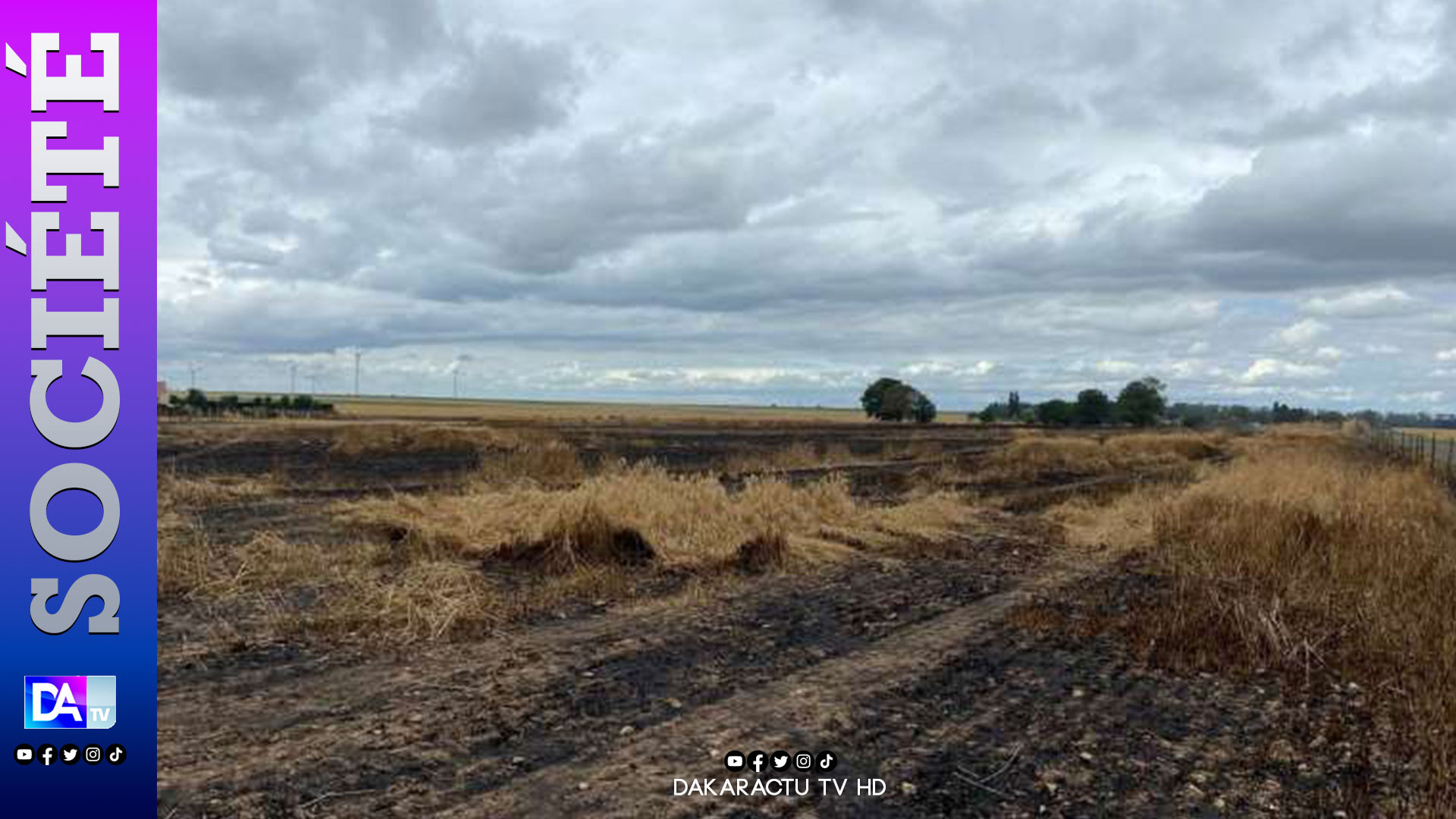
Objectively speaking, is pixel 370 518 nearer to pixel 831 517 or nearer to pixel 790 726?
pixel 831 517

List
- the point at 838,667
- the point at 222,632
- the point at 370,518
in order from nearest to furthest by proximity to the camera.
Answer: the point at 838,667, the point at 222,632, the point at 370,518

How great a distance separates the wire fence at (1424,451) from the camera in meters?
32.1

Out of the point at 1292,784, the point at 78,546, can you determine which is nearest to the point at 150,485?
the point at 78,546

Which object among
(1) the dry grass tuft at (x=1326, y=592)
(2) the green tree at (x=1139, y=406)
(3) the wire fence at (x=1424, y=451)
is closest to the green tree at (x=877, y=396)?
(2) the green tree at (x=1139, y=406)

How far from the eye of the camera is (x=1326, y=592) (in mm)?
10031

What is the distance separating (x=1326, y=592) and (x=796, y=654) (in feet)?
18.5

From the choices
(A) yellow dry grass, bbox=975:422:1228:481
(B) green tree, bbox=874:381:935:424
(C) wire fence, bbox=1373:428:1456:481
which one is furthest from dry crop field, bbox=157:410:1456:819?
(B) green tree, bbox=874:381:935:424

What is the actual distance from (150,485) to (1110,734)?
538cm

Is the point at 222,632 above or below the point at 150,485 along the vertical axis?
below

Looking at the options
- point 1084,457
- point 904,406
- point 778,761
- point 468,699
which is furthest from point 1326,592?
point 904,406

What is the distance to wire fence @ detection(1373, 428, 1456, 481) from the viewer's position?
32.1m

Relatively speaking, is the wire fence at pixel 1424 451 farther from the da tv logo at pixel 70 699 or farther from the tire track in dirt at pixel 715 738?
the da tv logo at pixel 70 699

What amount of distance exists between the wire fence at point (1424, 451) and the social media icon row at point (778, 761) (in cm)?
2998

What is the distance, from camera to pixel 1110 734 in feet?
20.2
